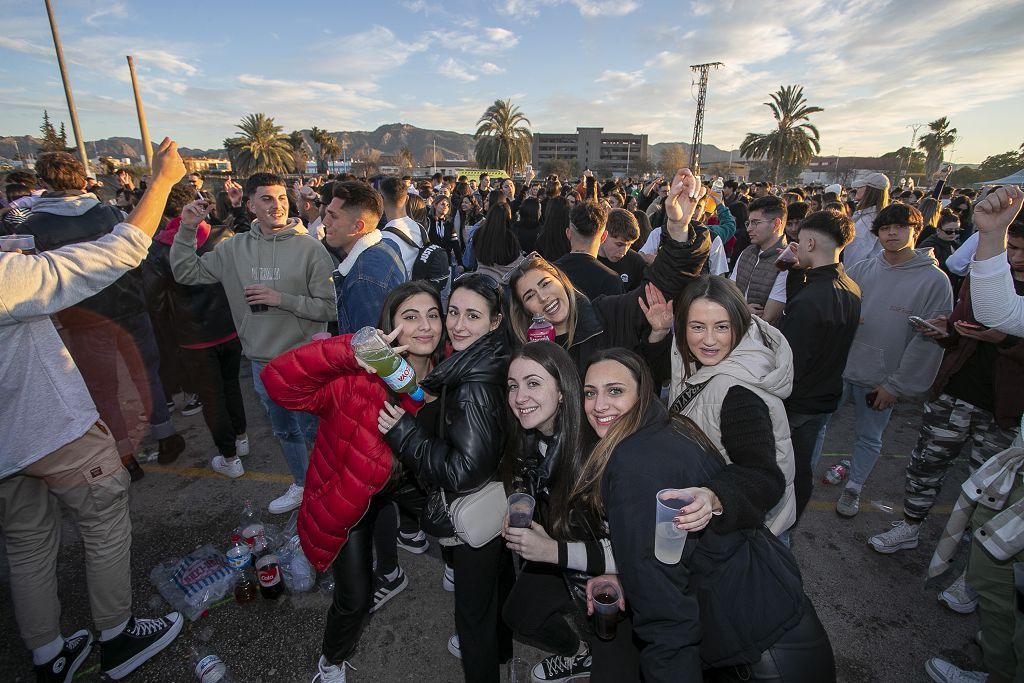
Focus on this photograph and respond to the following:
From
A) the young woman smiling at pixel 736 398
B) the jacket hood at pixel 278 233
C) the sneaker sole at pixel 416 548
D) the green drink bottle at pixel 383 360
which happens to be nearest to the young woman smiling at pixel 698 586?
the young woman smiling at pixel 736 398

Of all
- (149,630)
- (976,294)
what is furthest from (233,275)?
(976,294)

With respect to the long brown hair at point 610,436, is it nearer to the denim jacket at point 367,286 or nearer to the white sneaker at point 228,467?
the denim jacket at point 367,286

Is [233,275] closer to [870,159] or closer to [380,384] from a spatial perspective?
[380,384]

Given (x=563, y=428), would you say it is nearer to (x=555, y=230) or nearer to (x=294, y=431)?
(x=294, y=431)

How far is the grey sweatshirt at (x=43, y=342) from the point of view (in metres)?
2.03

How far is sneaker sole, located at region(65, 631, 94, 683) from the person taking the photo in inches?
98.2

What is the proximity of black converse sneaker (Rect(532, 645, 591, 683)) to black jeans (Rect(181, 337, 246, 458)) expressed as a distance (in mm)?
3431

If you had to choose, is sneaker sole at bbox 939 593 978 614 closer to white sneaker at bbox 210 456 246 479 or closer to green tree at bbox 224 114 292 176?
white sneaker at bbox 210 456 246 479

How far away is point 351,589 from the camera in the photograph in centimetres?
229

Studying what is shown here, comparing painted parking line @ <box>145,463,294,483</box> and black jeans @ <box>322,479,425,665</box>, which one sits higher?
black jeans @ <box>322,479,425,665</box>

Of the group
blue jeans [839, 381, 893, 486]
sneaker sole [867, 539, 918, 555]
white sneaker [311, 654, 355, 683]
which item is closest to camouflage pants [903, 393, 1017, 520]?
sneaker sole [867, 539, 918, 555]

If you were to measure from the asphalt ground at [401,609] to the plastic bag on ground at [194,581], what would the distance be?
8cm

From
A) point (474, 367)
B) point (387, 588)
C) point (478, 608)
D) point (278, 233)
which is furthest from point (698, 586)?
point (278, 233)

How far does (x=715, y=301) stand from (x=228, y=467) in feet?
14.8
